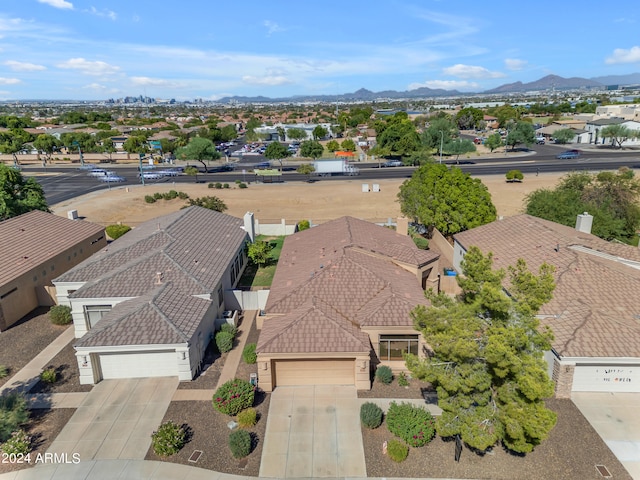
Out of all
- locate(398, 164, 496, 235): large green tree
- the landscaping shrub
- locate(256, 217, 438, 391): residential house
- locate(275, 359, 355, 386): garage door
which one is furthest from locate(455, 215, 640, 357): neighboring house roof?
the landscaping shrub

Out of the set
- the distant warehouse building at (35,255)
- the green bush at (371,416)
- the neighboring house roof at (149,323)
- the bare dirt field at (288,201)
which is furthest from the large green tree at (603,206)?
the distant warehouse building at (35,255)

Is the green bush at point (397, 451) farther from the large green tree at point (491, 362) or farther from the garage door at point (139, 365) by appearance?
the garage door at point (139, 365)

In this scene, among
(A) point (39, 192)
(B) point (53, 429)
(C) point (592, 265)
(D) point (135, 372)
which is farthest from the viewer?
(A) point (39, 192)

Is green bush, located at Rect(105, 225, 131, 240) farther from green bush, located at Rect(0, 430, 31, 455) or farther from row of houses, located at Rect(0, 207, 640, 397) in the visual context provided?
green bush, located at Rect(0, 430, 31, 455)

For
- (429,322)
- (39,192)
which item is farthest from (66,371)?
(39,192)

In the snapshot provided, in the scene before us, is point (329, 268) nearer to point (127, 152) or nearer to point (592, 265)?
point (592, 265)

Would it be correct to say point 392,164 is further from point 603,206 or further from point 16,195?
point 16,195
